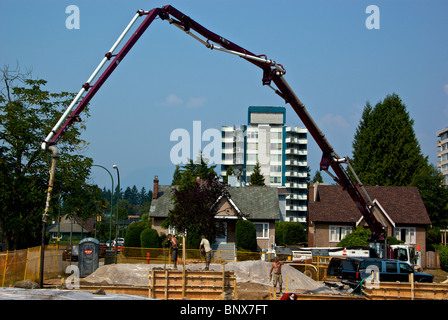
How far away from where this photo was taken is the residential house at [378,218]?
188 feet

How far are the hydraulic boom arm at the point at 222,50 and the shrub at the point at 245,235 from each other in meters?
14.2

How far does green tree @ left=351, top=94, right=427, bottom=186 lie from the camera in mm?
86250

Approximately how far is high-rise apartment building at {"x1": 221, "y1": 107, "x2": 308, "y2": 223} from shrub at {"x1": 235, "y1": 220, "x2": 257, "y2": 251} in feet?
273

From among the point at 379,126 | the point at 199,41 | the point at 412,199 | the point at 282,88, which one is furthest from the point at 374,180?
the point at 199,41

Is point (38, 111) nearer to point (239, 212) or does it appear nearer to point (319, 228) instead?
point (239, 212)

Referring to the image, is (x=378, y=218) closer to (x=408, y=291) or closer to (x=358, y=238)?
(x=358, y=238)

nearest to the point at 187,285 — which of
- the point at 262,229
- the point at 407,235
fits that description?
the point at 262,229

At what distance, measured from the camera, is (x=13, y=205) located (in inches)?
1401

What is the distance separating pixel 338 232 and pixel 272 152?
87288mm

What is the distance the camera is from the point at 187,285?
24078 mm

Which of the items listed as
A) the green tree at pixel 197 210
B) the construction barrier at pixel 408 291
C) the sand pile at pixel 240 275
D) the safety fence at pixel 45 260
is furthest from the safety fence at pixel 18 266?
the green tree at pixel 197 210

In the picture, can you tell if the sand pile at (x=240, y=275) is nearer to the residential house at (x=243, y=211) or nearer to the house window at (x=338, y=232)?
the residential house at (x=243, y=211)

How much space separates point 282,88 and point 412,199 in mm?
34174

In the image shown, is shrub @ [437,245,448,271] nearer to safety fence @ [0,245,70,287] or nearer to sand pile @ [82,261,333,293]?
sand pile @ [82,261,333,293]
